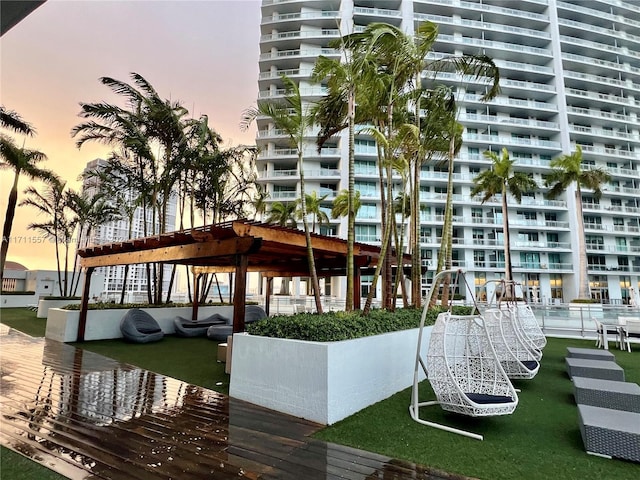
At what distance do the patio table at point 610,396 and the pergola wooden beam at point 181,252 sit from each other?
15.3 ft

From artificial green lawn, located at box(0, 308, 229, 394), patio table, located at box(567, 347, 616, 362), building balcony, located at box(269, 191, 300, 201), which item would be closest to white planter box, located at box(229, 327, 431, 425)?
artificial green lawn, located at box(0, 308, 229, 394)

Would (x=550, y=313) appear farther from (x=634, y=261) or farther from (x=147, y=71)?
(x=634, y=261)

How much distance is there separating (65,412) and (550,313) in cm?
1303

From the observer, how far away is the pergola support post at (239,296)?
17.7 ft

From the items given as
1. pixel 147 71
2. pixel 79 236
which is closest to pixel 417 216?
pixel 147 71

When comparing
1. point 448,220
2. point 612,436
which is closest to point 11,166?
point 448,220

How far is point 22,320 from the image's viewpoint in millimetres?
13953

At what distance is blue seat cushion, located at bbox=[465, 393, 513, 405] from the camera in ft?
11.8

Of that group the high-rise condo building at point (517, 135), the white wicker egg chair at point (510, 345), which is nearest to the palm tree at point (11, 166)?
the white wicker egg chair at point (510, 345)

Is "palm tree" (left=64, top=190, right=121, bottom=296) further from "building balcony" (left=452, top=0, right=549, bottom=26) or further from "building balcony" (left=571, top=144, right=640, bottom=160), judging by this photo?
"building balcony" (left=571, top=144, right=640, bottom=160)

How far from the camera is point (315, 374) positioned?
3932 mm

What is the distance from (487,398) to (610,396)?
162cm

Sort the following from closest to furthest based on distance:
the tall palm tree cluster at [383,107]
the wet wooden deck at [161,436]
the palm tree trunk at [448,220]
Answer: the wet wooden deck at [161,436] < the tall palm tree cluster at [383,107] < the palm tree trunk at [448,220]

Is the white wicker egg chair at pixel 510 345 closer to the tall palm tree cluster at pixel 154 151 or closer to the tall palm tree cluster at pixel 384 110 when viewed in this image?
the tall palm tree cluster at pixel 384 110
